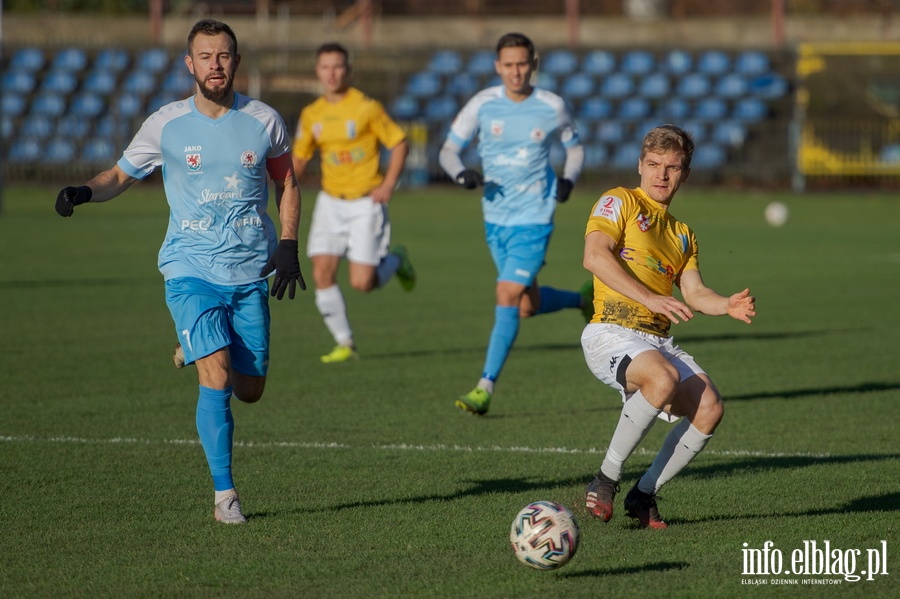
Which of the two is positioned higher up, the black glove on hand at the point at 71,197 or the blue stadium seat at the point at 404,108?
the blue stadium seat at the point at 404,108

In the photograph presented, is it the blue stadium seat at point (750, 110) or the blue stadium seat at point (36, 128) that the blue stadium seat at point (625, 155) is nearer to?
the blue stadium seat at point (750, 110)

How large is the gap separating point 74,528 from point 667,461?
2.53 m

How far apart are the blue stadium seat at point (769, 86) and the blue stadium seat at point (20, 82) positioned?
689 inches

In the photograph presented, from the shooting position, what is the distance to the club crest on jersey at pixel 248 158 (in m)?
6.01

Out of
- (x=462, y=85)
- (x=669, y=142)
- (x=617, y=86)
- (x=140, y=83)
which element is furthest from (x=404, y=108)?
(x=669, y=142)

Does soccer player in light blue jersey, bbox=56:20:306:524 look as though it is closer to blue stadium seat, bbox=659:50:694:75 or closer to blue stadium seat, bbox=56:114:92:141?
blue stadium seat, bbox=56:114:92:141

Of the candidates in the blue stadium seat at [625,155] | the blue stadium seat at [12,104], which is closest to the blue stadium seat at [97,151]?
the blue stadium seat at [12,104]

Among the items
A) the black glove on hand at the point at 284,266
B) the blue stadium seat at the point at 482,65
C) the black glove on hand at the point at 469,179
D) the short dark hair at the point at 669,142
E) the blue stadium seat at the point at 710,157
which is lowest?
the blue stadium seat at the point at 710,157

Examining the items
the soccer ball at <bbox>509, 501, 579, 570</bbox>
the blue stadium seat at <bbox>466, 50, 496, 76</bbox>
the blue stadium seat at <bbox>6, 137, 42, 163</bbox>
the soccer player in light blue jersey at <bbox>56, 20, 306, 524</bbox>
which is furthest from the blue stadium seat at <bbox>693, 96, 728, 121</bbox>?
the soccer ball at <bbox>509, 501, 579, 570</bbox>

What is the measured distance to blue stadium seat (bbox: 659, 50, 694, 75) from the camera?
108ft

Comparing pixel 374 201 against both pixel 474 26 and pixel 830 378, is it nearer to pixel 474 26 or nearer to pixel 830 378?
pixel 830 378

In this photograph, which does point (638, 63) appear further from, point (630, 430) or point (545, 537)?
point (545, 537)

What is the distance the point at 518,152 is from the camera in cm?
960

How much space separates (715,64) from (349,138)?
22907 millimetres
